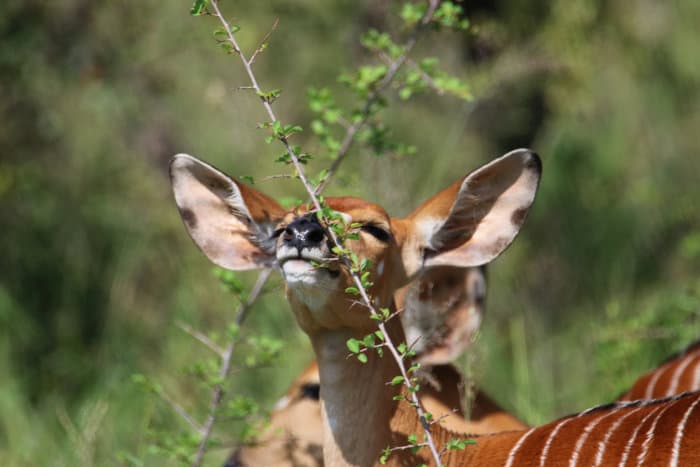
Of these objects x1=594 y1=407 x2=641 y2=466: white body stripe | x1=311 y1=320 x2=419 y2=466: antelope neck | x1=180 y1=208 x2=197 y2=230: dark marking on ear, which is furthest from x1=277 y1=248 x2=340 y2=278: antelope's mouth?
x1=594 y1=407 x2=641 y2=466: white body stripe

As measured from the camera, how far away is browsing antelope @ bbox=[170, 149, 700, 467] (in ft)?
7.93

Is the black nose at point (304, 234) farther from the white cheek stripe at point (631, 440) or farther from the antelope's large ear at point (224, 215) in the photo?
the white cheek stripe at point (631, 440)

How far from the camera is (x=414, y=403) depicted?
2.29 metres

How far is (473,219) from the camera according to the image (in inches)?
116

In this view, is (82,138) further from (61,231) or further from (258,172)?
(258,172)

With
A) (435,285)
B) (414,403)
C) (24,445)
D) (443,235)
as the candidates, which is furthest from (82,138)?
(414,403)

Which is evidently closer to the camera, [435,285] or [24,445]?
[435,285]

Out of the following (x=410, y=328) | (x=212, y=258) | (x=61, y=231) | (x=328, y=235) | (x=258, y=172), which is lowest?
(x=61, y=231)

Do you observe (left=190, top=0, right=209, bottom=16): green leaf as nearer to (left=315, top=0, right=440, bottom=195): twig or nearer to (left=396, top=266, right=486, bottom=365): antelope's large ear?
(left=315, top=0, right=440, bottom=195): twig

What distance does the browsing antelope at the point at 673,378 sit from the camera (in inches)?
133

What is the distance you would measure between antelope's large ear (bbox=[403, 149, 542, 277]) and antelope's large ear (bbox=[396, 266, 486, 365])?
1.09 ft

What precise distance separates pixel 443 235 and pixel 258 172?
3052 millimetres

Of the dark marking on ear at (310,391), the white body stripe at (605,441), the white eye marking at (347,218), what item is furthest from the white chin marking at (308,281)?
the dark marking on ear at (310,391)

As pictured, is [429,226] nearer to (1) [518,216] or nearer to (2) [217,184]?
(1) [518,216]
